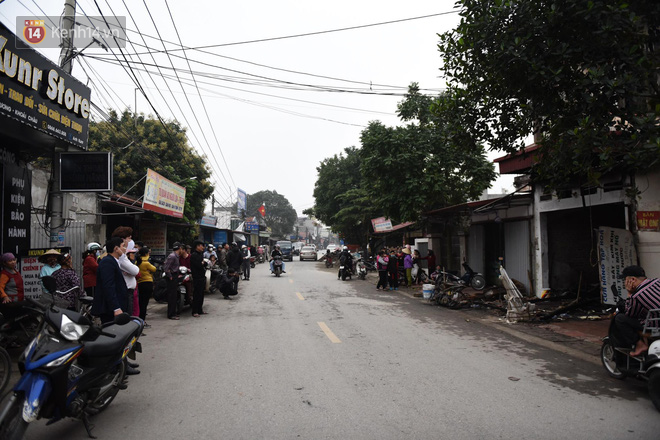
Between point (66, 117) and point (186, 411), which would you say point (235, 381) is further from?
point (66, 117)

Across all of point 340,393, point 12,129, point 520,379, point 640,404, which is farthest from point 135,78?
point 640,404

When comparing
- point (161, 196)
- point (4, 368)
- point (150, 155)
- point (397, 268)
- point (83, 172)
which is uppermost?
point (150, 155)

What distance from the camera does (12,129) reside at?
7715 millimetres

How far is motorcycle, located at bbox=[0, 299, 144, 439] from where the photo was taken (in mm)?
3178

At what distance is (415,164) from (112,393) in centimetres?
1225

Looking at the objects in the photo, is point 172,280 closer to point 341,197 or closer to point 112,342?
point 112,342

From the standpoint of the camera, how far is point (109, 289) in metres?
5.23

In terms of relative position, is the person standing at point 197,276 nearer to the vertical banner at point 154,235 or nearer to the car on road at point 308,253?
the vertical banner at point 154,235

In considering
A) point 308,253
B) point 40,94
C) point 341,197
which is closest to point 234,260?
point 40,94

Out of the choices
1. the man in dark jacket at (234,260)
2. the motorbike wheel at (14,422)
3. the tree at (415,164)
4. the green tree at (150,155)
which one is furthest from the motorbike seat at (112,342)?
the green tree at (150,155)

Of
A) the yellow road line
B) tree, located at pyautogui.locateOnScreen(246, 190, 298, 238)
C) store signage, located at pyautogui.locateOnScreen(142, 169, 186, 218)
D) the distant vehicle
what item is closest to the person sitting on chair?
the yellow road line

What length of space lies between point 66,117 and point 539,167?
→ 9.56 metres

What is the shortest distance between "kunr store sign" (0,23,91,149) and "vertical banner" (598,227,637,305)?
11908 mm

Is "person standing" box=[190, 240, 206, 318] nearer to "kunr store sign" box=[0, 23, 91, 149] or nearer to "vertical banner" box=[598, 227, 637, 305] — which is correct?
"kunr store sign" box=[0, 23, 91, 149]
